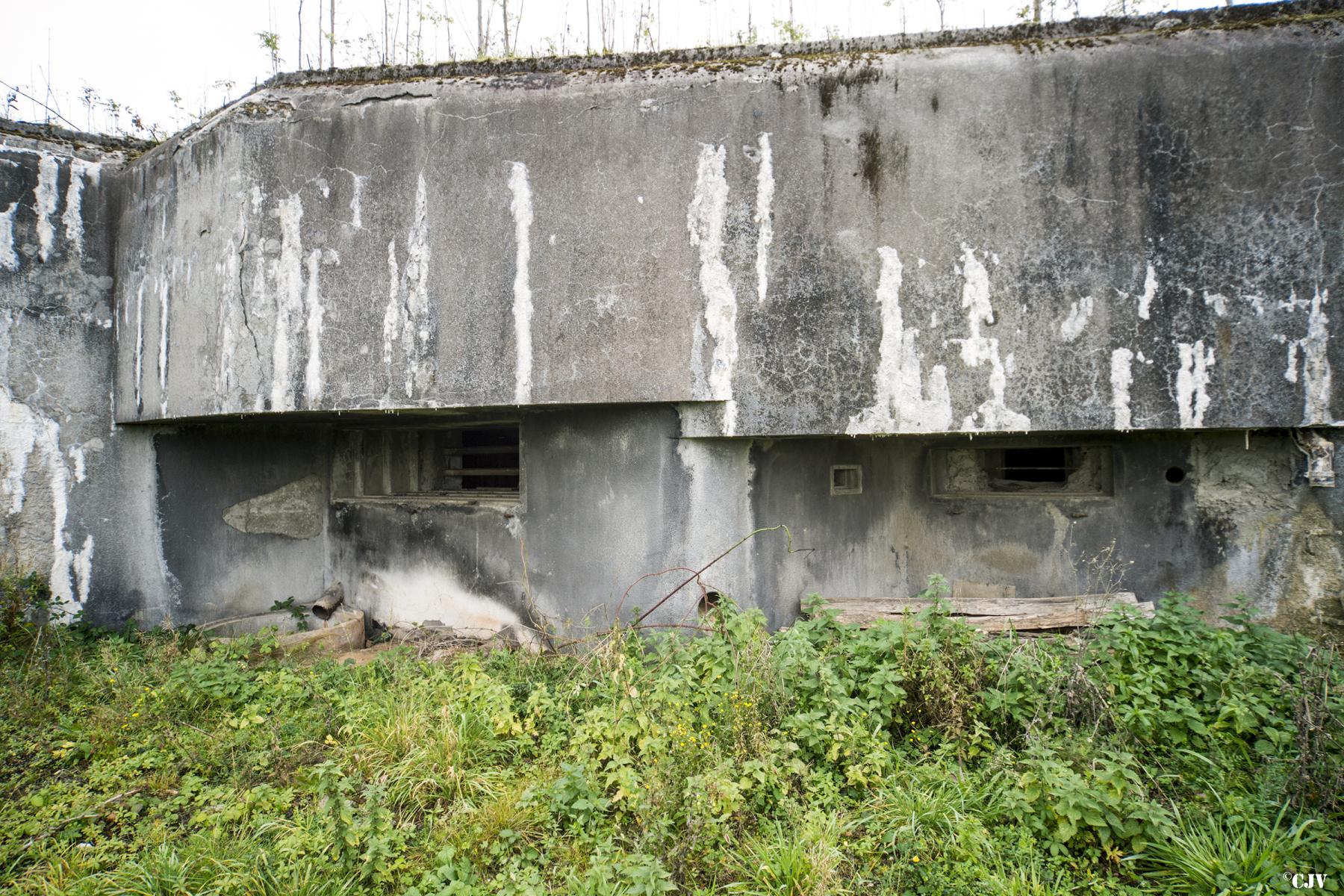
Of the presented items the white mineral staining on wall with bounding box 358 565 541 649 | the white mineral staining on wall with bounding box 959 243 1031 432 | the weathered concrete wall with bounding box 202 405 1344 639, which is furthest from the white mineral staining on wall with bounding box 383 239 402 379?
the white mineral staining on wall with bounding box 959 243 1031 432

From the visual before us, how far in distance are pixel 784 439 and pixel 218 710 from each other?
11.7 ft

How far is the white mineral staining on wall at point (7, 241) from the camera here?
4.84 m

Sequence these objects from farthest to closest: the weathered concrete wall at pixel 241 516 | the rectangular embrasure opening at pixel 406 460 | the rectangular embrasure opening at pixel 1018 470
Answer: the rectangular embrasure opening at pixel 406 460 → the weathered concrete wall at pixel 241 516 → the rectangular embrasure opening at pixel 1018 470

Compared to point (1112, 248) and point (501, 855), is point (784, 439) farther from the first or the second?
point (501, 855)

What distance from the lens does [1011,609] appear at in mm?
4309

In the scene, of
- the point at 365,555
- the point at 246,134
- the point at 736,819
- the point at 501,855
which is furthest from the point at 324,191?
the point at 736,819

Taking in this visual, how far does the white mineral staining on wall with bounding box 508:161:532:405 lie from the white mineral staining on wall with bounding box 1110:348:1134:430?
3.20 metres

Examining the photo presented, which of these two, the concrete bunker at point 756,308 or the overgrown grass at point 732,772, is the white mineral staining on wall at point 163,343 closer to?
the concrete bunker at point 756,308

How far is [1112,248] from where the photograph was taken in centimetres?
369

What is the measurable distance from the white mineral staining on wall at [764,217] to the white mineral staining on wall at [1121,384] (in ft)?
6.20

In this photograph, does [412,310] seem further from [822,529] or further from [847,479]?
[847,479]

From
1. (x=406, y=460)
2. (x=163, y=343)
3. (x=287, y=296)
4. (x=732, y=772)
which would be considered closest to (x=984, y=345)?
(x=732, y=772)

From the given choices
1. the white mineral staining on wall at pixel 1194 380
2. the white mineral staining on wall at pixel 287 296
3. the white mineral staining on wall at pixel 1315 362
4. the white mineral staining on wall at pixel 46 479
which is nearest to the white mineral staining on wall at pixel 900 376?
the white mineral staining on wall at pixel 1194 380

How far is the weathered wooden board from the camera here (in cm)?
413
